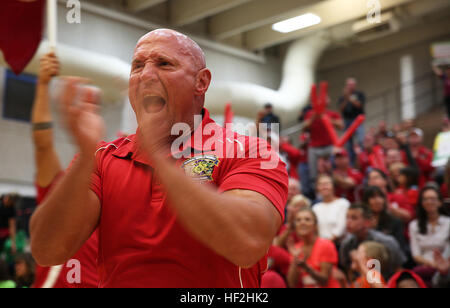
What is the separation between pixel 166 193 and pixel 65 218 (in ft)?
0.87

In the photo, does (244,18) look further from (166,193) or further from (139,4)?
(166,193)

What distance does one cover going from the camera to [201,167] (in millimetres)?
1316

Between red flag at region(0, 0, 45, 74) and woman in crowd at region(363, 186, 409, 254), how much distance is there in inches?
125

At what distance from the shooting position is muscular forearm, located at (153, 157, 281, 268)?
103 cm

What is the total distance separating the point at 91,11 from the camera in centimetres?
885

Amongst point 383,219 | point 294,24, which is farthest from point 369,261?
point 294,24

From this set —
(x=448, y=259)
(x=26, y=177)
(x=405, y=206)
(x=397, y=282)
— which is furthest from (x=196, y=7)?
(x=397, y=282)

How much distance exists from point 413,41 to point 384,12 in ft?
10.8

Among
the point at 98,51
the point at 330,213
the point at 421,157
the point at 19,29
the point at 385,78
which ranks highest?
the point at 385,78

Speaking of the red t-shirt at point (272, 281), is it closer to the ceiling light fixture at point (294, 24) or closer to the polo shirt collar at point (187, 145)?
the ceiling light fixture at point (294, 24)

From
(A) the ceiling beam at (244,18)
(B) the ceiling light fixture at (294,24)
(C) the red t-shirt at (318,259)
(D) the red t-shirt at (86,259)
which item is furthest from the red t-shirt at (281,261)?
(A) the ceiling beam at (244,18)

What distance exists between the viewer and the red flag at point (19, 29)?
2352 millimetres

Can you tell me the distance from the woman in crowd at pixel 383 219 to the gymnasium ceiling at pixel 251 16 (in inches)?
143

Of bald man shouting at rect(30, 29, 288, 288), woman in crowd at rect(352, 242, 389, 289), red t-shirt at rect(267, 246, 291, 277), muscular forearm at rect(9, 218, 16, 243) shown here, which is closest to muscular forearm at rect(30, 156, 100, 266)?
bald man shouting at rect(30, 29, 288, 288)
